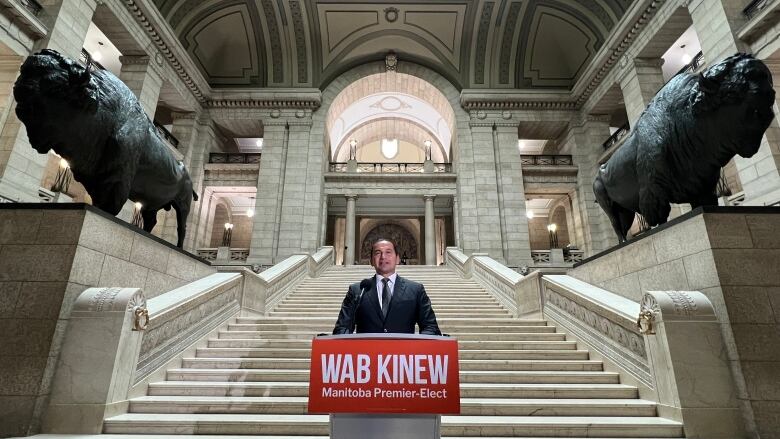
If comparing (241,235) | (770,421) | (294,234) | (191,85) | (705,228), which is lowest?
(770,421)

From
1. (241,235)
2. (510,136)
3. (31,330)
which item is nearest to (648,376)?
(31,330)

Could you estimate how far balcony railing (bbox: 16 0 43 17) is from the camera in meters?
8.37

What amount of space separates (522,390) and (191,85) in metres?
17.3

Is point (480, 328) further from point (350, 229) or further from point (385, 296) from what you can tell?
point (350, 229)

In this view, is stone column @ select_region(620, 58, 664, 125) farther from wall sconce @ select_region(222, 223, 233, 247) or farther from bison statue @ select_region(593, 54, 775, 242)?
wall sconce @ select_region(222, 223, 233, 247)

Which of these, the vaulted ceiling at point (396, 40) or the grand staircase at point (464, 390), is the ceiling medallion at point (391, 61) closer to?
the vaulted ceiling at point (396, 40)

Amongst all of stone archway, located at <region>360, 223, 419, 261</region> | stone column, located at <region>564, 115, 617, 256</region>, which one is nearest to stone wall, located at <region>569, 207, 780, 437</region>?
stone column, located at <region>564, 115, 617, 256</region>

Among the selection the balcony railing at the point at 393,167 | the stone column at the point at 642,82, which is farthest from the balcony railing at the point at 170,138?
the stone column at the point at 642,82

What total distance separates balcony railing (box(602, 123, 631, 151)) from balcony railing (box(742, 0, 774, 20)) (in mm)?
6216

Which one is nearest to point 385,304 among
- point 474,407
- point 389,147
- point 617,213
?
point 474,407

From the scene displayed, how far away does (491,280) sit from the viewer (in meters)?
8.68

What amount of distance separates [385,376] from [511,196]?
15392mm

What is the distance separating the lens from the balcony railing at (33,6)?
27.4 feet

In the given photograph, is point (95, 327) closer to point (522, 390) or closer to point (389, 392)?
point (389, 392)
